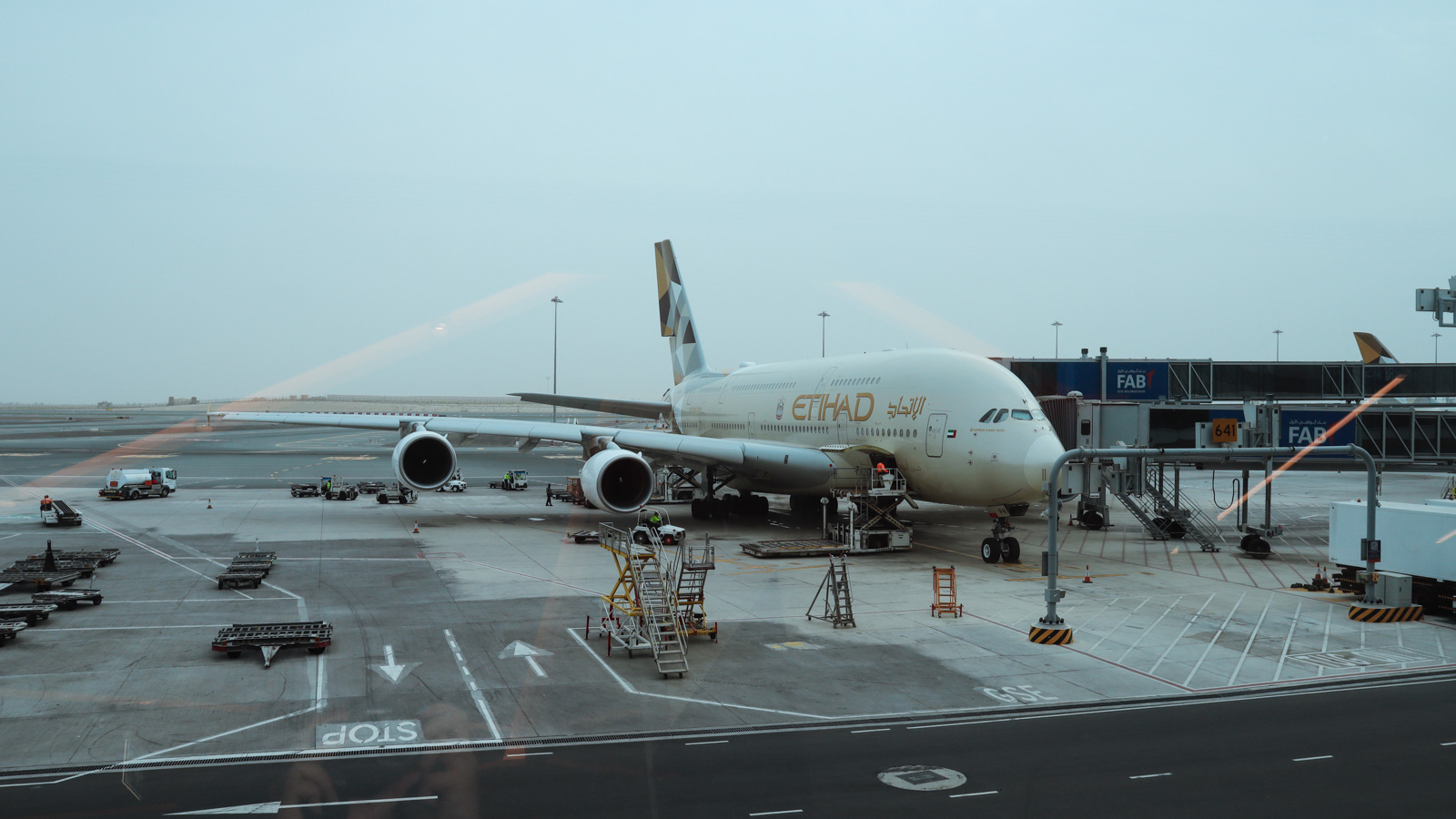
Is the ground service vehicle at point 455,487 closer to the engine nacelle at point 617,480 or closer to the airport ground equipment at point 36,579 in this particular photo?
the engine nacelle at point 617,480

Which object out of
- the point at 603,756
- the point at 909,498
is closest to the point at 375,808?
the point at 603,756

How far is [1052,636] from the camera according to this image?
16891 millimetres

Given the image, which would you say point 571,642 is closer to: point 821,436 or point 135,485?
point 821,436

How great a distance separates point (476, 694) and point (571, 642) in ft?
10.6

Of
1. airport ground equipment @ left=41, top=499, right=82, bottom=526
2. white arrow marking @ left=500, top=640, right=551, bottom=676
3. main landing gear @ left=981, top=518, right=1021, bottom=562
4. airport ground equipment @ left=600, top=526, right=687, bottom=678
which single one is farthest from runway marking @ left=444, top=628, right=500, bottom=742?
airport ground equipment @ left=41, top=499, right=82, bottom=526

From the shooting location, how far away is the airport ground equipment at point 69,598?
19.1 m

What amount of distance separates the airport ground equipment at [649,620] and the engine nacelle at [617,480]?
1025 cm

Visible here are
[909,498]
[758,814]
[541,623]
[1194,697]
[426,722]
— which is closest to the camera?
[758,814]

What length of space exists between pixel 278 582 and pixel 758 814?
53.4 ft

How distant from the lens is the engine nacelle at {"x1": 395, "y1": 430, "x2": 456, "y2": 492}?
3219 cm

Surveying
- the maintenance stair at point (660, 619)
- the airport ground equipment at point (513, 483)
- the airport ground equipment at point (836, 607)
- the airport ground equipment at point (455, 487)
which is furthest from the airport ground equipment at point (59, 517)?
the airport ground equipment at point (836, 607)

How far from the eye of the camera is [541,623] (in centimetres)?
1800

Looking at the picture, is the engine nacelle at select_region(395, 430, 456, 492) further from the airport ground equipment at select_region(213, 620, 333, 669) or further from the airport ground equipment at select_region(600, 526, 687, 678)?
the airport ground equipment at select_region(600, 526, 687, 678)

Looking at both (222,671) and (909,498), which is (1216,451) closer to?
(909,498)
